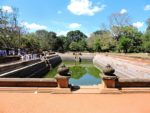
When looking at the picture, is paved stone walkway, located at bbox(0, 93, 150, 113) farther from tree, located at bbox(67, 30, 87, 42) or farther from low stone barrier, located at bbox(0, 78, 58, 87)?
tree, located at bbox(67, 30, 87, 42)

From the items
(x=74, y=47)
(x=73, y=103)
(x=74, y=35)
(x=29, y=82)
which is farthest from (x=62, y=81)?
(x=74, y=35)

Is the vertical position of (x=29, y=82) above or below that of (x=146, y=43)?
below

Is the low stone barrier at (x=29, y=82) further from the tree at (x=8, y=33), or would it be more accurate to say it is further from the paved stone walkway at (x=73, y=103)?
the tree at (x=8, y=33)

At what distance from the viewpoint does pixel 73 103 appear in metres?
8.00

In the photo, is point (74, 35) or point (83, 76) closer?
point (83, 76)

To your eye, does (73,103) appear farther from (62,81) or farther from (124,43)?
(124,43)

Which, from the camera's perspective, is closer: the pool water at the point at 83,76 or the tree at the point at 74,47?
the pool water at the point at 83,76

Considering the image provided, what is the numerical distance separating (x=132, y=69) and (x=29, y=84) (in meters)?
17.1

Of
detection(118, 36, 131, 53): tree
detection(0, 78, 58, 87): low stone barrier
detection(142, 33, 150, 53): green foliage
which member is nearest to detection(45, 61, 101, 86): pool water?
detection(0, 78, 58, 87): low stone barrier

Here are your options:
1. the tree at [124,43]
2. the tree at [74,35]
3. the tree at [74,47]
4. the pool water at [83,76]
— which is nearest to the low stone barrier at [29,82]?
the pool water at [83,76]

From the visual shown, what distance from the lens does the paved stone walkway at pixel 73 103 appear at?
7.25m

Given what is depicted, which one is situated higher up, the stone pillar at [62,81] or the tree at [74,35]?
the tree at [74,35]

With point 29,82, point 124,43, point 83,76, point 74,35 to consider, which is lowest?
point 83,76

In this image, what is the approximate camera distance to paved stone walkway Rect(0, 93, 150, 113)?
7.25 m
